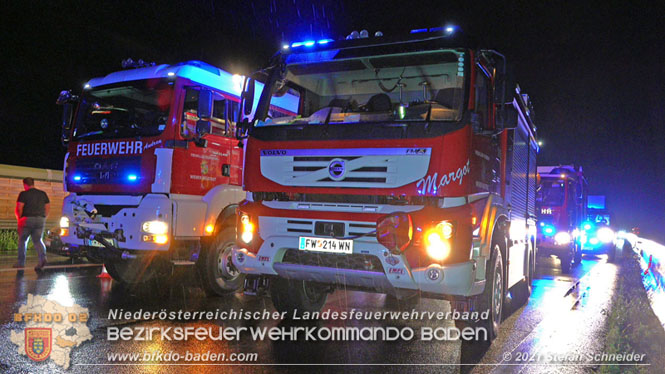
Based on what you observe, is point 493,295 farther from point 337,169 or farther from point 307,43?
point 307,43

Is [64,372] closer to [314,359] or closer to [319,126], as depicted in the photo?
[314,359]

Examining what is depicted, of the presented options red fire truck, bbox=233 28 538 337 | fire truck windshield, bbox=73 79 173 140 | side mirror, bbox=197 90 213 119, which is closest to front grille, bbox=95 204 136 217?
fire truck windshield, bbox=73 79 173 140

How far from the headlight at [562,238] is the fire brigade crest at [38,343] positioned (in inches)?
507

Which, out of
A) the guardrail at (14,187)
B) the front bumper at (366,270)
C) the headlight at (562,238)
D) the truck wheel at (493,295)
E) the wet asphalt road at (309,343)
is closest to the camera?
the wet asphalt road at (309,343)

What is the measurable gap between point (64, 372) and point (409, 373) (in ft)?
9.14

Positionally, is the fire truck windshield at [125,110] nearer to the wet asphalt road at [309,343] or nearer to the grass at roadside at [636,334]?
the wet asphalt road at [309,343]

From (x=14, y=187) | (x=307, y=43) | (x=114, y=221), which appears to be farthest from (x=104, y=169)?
(x=14, y=187)

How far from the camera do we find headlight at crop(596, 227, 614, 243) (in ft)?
66.0

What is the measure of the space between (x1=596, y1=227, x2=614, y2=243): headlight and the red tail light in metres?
17.6

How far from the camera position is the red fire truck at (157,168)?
7.35 meters

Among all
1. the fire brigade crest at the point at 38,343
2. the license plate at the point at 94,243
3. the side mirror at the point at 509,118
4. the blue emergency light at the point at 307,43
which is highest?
the blue emergency light at the point at 307,43

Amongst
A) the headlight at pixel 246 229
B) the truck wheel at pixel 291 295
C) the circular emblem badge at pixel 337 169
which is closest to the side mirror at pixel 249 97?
the headlight at pixel 246 229

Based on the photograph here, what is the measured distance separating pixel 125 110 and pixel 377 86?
3904 millimetres

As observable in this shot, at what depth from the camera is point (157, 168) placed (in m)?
7.36
